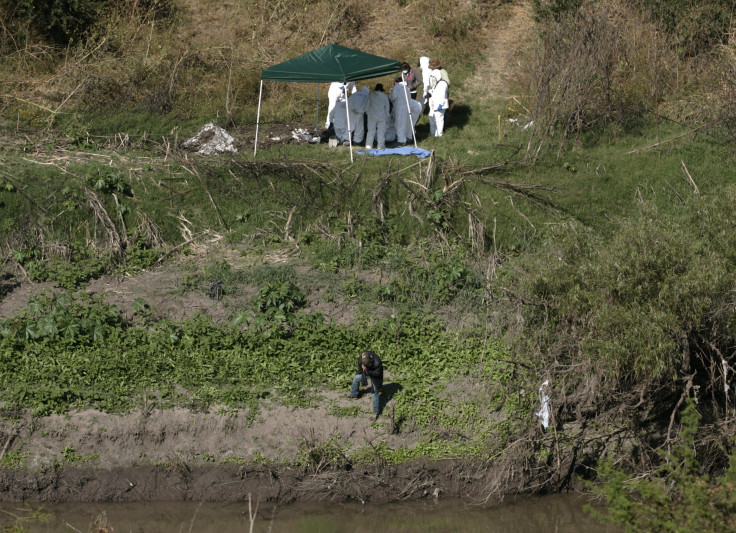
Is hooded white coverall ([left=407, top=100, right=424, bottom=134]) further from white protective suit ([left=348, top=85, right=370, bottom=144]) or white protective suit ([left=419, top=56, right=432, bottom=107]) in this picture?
white protective suit ([left=348, top=85, right=370, bottom=144])

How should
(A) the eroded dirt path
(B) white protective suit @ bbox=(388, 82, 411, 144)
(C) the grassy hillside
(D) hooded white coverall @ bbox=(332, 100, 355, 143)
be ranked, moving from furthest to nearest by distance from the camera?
(A) the eroded dirt path, (B) white protective suit @ bbox=(388, 82, 411, 144), (D) hooded white coverall @ bbox=(332, 100, 355, 143), (C) the grassy hillside

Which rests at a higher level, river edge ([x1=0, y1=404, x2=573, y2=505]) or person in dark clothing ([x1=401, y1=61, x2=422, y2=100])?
person in dark clothing ([x1=401, y1=61, x2=422, y2=100])

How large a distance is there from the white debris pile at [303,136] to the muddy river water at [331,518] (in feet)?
29.1

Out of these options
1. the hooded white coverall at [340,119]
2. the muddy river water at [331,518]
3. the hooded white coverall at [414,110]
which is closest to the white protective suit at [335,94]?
the hooded white coverall at [340,119]

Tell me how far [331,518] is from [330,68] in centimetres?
859

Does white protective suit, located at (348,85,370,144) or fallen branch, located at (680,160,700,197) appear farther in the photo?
white protective suit, located at (348,85,370,144)

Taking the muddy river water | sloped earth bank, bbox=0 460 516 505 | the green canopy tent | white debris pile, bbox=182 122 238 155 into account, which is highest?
the green canopy tent

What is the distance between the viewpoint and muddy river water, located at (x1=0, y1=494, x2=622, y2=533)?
37.7ft

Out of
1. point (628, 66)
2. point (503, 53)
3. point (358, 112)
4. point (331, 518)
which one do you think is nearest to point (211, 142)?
point (358, 112)

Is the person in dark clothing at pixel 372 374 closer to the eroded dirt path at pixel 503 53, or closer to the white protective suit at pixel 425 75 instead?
the white protective suit at pixel 425 75

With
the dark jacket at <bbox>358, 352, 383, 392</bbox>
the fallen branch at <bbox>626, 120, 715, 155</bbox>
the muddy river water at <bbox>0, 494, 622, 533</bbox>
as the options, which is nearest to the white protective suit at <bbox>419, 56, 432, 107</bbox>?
the fallen branch at <bbox>626, 120, 715, 155</bbox>

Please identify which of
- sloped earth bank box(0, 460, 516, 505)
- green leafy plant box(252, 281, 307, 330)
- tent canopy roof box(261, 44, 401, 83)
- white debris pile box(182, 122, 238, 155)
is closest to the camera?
sloped earth bank box(0, 460, 516, 505)

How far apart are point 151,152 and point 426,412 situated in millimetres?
8108

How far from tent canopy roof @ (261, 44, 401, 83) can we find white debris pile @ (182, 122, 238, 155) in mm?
1694
